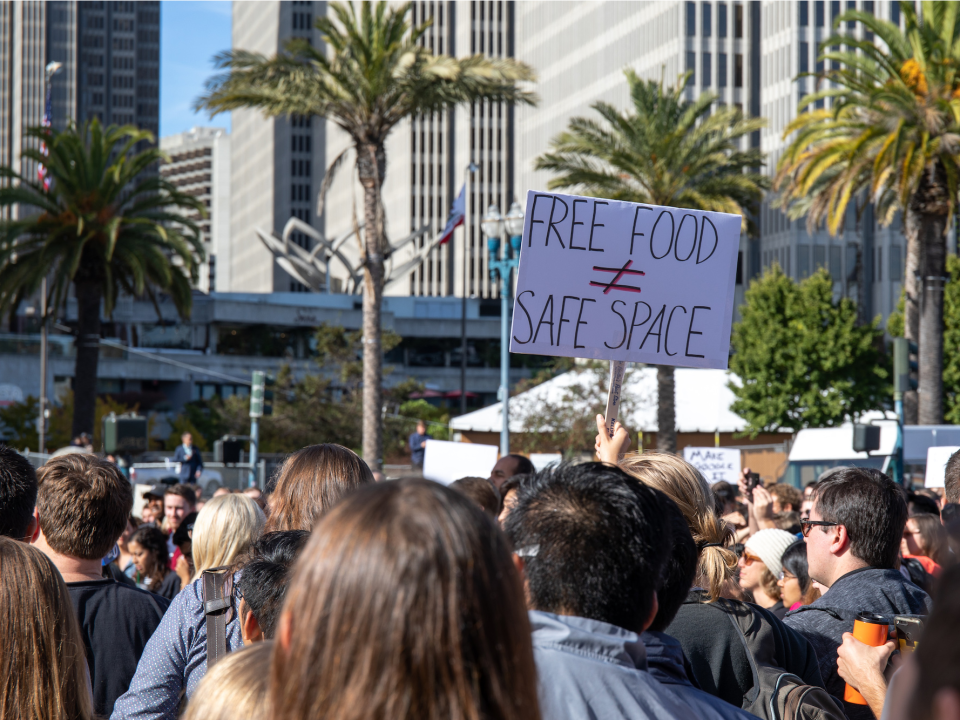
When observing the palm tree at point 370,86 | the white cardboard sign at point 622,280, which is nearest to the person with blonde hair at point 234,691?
the white cardboard sign at point 622,280

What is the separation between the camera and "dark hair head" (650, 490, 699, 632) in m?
2.39

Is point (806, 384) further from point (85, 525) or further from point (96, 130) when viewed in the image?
point (85, 525)

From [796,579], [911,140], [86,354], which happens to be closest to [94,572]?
[796,579]

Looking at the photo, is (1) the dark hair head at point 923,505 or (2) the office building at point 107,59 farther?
(2) the office building at point 107,59

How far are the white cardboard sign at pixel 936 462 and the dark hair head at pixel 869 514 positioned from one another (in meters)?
3.62

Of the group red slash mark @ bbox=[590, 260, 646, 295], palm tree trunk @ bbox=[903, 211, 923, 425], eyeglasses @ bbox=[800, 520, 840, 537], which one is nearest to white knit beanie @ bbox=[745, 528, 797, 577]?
eyeglasses @ bbox=[800, 520, 840, 537]

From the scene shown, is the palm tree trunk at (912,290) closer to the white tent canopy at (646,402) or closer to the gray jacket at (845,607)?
the white tent canopy at (646,402)

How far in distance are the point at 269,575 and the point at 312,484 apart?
0.72 meters

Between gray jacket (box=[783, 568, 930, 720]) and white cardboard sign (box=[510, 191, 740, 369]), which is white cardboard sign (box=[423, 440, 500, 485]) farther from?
gray jacket (box=[783, 568, 930, 720])

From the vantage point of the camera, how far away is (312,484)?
354cm

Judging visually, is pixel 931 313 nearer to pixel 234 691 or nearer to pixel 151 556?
pixel 151 556

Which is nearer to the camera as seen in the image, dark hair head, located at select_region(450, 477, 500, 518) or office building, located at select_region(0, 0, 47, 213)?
dark hair head, located at select_region(450, 477, 500, 518)

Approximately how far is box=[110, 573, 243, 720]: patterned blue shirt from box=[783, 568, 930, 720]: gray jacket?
189 centimetres

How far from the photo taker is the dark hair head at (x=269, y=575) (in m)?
2.79
